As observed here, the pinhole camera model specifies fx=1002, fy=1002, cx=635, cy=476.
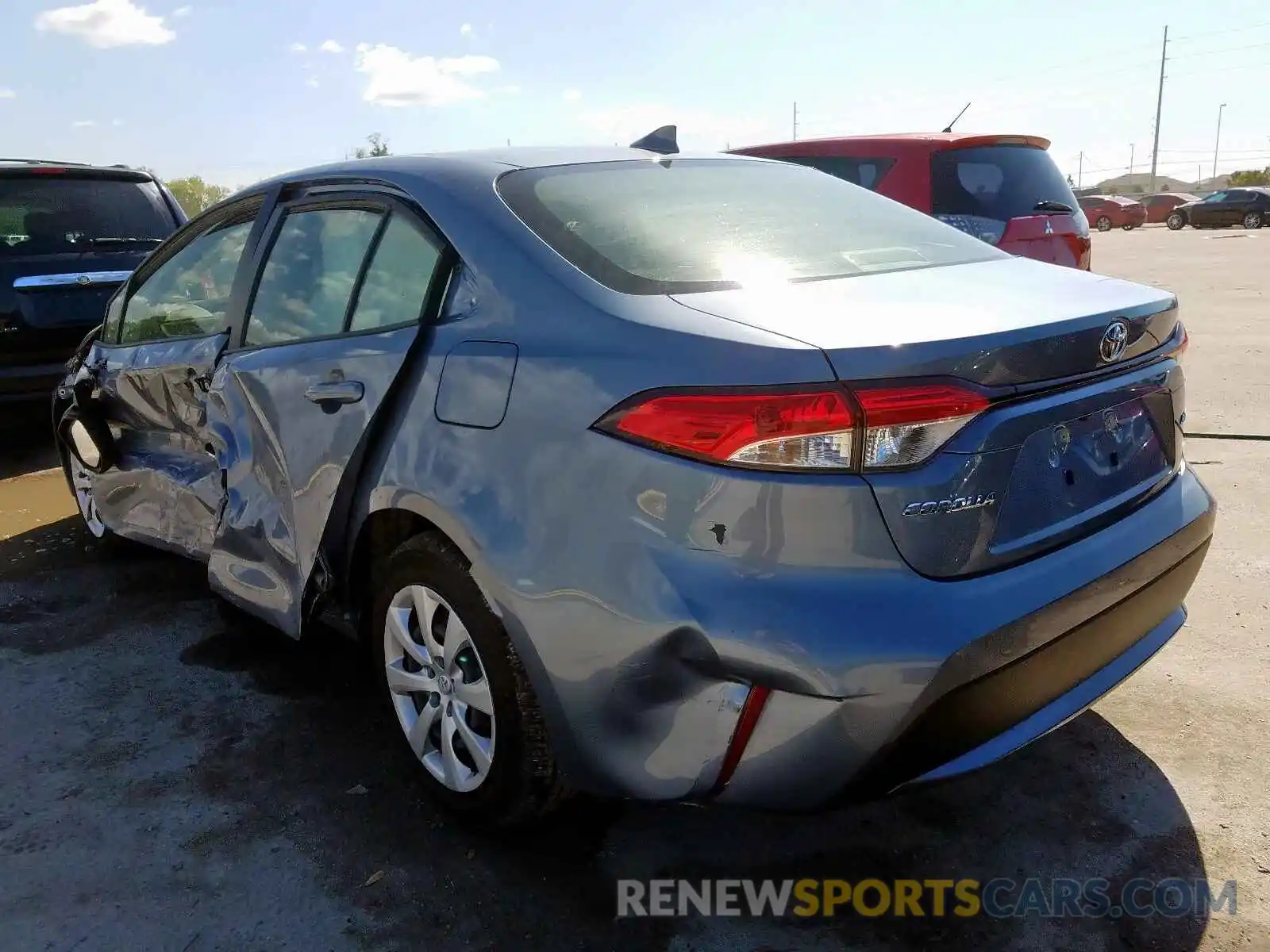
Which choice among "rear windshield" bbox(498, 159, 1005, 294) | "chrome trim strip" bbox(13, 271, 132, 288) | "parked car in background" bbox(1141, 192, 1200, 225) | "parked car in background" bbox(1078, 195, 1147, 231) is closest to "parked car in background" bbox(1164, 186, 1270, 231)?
"parked car in background" bbox(1078, 195, 1147, 231)

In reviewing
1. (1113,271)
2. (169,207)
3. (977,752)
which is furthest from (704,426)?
(1113,271)

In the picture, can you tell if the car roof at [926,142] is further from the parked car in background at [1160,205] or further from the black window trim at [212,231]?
the parked car in background at [1160,205]

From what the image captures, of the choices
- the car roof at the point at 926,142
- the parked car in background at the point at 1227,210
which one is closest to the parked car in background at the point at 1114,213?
the parked car in background at the point at 1227,210

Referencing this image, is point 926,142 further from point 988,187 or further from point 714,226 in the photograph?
point 714,226

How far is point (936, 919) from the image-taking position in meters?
2.12

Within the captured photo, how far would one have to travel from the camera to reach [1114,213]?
3881 centimetres

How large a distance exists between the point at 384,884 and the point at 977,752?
4.39 feet

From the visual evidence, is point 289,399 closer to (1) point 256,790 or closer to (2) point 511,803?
(1) point 256,790

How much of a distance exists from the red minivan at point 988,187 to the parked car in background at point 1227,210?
34053 mm

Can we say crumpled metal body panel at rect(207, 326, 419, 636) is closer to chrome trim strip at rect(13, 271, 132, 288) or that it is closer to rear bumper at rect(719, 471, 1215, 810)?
rear bumper at rect(719, 471, 1215, 810)

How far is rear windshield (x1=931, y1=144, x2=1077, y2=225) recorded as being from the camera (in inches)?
218

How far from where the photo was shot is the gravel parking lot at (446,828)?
212cm

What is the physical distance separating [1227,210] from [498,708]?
39.8 m

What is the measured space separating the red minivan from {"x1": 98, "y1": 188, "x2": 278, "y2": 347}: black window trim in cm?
362
